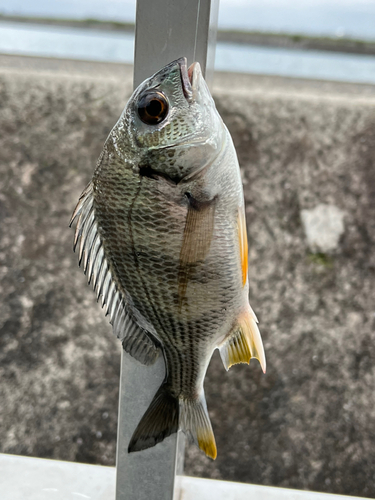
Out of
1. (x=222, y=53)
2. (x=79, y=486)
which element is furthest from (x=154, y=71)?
(x=222, y=53)

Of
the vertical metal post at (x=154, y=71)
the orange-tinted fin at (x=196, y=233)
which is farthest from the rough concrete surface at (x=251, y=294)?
the orange-tinted fin at (x=196, y=233)

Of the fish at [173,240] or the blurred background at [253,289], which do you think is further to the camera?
the blurred background at [253,289]

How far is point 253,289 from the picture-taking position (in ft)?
4.78

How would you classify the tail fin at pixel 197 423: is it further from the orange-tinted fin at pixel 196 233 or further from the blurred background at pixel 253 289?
the blurred background at pixel 253 289

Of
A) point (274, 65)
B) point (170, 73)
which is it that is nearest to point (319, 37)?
point (274, 65)

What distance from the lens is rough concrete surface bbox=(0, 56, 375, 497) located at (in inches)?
56.7

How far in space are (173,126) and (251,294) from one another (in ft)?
3.44

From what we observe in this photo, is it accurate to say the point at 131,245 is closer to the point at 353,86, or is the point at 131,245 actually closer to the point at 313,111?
the point at 313,111

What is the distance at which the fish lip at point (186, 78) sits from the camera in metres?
0.47

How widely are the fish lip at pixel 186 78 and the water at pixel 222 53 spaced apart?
116 centimetres

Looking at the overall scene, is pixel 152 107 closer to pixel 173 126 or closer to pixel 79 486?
pixel 173 126

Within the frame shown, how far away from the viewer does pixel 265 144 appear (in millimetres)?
1468

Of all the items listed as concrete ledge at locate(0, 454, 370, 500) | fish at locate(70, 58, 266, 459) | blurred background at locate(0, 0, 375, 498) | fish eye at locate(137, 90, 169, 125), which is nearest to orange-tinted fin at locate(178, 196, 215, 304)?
fish at locate(70, 58, 266, 459)

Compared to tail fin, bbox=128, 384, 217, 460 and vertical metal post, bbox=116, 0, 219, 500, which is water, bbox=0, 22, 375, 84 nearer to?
vertical metal post, bbox=116, 0, 219, 500
